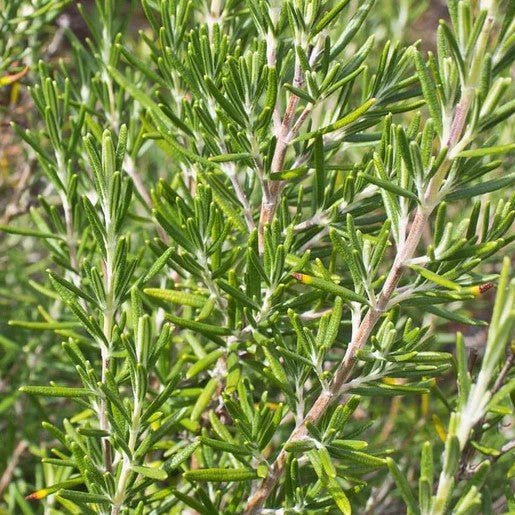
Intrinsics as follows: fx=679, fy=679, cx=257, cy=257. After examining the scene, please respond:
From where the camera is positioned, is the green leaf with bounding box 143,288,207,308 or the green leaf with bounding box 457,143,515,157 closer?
the green leaf with bounding box 457,143,515,157

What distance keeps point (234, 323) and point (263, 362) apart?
0.07 metres

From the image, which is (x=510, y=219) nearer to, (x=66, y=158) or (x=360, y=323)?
(x=360, y=323)

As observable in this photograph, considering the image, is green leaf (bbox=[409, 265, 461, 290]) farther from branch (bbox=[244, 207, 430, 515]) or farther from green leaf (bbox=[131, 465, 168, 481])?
green leaf (bbox=[131, 465, 168, 481])

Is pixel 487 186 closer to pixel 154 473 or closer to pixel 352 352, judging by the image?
pixel 352 352

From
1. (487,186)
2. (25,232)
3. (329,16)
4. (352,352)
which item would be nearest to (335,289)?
(352,352)

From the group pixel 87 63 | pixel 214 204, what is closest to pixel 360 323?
pixel 214 204

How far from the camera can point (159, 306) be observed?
3.12 feet

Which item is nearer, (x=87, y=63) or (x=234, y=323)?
(x=234, y=323)

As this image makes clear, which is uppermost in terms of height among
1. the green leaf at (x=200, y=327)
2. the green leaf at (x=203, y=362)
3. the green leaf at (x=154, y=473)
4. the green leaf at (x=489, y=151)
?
the green leaf at (x=489, y=151)

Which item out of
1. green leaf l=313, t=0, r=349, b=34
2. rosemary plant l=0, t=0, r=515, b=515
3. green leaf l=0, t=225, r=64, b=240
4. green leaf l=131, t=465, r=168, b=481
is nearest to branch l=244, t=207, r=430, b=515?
rosemary plant l=0, t=0, r=515, b=515

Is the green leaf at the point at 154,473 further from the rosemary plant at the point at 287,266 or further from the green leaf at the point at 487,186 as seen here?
the green leaf at the point at 487,186

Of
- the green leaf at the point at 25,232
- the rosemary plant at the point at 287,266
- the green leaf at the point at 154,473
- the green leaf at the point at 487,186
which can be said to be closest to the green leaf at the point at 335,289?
the rosemary plant at the point at 287,266

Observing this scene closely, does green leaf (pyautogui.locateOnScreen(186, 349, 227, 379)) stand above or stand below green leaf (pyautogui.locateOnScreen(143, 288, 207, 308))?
below

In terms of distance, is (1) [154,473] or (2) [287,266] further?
(2) [287,266]
